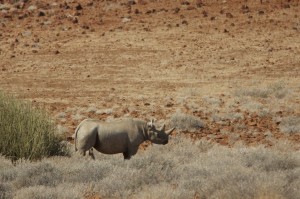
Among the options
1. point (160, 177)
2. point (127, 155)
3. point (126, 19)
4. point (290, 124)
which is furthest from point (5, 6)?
point (160, 177)

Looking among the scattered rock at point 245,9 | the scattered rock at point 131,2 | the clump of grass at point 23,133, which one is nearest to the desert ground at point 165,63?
the scattered rock at point 245,9

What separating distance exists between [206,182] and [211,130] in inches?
257

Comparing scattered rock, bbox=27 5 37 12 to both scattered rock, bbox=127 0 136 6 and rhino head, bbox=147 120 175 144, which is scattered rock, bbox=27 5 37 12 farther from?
rhino head, bbox=147 120 175 144

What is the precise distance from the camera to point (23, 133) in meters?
10.6

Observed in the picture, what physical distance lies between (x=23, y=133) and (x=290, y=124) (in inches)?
299

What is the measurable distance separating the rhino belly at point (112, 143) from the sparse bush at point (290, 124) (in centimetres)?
561

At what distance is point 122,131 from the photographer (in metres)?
10.9

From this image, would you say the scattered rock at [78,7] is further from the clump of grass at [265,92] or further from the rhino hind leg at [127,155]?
the rhino hind leg at [127,155]

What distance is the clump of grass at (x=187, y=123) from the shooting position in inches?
601

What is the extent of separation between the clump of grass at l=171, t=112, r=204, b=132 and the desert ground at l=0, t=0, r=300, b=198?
0.03 m

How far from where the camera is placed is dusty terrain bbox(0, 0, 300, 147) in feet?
56.0

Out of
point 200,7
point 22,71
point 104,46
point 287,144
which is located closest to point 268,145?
point 287,144

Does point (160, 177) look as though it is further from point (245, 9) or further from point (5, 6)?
point (5, 6)

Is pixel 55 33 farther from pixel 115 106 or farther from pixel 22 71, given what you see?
pixel 115 106
